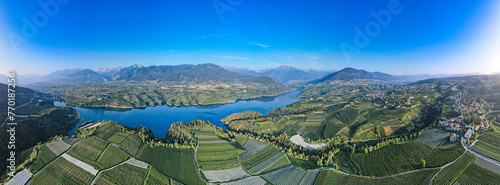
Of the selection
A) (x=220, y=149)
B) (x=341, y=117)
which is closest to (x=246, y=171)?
(x=220, y=149)

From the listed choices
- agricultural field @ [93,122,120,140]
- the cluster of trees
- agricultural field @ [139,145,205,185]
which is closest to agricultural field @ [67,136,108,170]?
agricultural field @ [93,122,120,140]

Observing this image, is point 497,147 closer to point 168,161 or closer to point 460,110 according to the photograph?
point 460,110

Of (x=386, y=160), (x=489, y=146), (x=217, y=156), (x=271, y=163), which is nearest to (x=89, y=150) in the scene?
(x=217, y=156)

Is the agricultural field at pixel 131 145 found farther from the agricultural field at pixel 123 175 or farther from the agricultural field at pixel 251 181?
the agricultural field at pixel 251 181

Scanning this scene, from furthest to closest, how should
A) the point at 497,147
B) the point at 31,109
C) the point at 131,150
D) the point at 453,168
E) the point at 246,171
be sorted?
the point at 31,109 < the point at 131,150 < the point at 246,171 < the point at 497,147 < the point at 453,168

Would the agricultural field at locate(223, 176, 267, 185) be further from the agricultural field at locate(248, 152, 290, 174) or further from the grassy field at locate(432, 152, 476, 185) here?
the grassy field at locate(432, 152, 476, 185)

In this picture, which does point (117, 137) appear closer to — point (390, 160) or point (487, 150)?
point (390, 160)

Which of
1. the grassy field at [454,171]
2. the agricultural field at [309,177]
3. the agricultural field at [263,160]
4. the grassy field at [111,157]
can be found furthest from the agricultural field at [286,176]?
the grassy field at [111,157]
